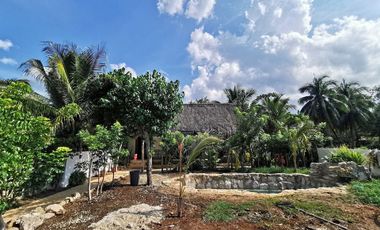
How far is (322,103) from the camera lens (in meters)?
31.1

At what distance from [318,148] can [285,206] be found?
38.3 feet

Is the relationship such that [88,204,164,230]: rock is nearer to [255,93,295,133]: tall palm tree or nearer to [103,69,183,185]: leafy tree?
[103,69,183,185]: leafy tree

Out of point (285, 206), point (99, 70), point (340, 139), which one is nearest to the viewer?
point (285, 206)

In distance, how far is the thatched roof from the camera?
2206 centimetres

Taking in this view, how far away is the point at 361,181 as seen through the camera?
1003cm

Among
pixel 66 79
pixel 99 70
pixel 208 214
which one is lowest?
pixel 208 214

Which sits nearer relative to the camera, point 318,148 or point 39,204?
point 39,204

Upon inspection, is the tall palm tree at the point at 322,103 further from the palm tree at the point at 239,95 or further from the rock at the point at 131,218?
the rock at the point at 131,218

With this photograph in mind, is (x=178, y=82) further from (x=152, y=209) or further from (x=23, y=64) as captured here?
(x=23, y=64)

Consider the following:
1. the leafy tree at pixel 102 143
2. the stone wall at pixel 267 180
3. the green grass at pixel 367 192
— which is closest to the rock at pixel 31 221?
the leafy tree at pixel 102 143

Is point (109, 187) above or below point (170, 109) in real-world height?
below

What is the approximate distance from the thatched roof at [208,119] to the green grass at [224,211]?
14.1 metres

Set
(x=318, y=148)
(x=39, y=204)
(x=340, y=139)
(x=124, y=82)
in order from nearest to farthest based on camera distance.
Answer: (x=39, y=204) → (x=124, y=82) → (x=318, y=148) → (x=340, y=139)

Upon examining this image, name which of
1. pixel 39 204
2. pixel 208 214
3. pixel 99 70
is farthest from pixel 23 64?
pixel 208 214
